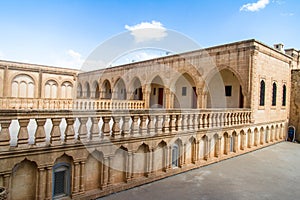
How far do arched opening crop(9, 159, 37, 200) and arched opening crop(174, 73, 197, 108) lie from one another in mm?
13266

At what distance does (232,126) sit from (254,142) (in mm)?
2439

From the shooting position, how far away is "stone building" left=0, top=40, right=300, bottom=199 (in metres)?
3.56

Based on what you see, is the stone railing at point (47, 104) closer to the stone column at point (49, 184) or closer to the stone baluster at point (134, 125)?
the stone baluster at point (134, 125)

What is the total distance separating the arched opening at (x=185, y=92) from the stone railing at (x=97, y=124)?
829 centimetres

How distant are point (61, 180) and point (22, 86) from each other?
20576mm

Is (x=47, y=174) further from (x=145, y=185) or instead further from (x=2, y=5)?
(x=2, y=5)

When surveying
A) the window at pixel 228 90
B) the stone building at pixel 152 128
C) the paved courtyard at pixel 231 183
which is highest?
the window at pixel 228 90

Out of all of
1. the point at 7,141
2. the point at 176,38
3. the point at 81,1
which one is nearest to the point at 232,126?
the point at 176,38

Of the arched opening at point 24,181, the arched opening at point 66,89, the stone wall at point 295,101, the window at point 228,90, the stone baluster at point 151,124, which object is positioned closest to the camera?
the arched opening at point 24,181

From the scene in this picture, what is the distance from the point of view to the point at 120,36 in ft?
29.1

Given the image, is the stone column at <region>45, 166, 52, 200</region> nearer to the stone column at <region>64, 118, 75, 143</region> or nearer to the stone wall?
the stone column at <region>64, 118, 75, 143</region>

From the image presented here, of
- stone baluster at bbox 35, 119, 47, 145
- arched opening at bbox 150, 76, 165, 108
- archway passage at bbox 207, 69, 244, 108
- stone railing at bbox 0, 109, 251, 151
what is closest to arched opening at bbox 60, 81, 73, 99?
arched opening at bbox 150, 76, 165, 108

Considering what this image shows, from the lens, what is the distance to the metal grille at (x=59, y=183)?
3946 millimetres

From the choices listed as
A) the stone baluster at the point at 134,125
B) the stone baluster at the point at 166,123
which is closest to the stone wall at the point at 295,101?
the stone baluster at the point at 166,123
